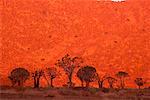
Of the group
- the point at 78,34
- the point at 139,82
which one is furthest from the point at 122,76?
the point at 78,34

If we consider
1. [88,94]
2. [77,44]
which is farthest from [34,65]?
[88,94]

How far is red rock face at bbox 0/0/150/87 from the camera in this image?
7350 cm

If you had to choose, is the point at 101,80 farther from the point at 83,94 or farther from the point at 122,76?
the point at 83,94

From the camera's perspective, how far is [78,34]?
7950 centimetres

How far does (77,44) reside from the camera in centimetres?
7769

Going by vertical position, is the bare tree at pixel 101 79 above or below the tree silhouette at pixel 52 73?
below

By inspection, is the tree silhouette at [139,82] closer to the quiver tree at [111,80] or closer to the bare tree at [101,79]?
the quiver tree at [111,80]

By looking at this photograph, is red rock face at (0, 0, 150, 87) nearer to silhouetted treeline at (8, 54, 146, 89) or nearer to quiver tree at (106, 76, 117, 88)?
silhouetted treeline at (8, 54, 146, 89)

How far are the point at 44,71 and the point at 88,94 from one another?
65.9ft

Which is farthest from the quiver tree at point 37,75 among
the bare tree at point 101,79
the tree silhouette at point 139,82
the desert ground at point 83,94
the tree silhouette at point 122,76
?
the tree silhouette at point 139,82

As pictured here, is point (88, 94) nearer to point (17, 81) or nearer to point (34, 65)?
point (17, 81)

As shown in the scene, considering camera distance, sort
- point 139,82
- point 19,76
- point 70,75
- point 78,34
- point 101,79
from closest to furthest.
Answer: point 70,75
point 19,76
point 139,82
point 101,79
point 78,34

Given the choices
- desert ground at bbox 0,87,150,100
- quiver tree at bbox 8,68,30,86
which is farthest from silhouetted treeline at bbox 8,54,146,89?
desert ground at bbox 0,87,150,100

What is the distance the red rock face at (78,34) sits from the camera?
73.5 metres
